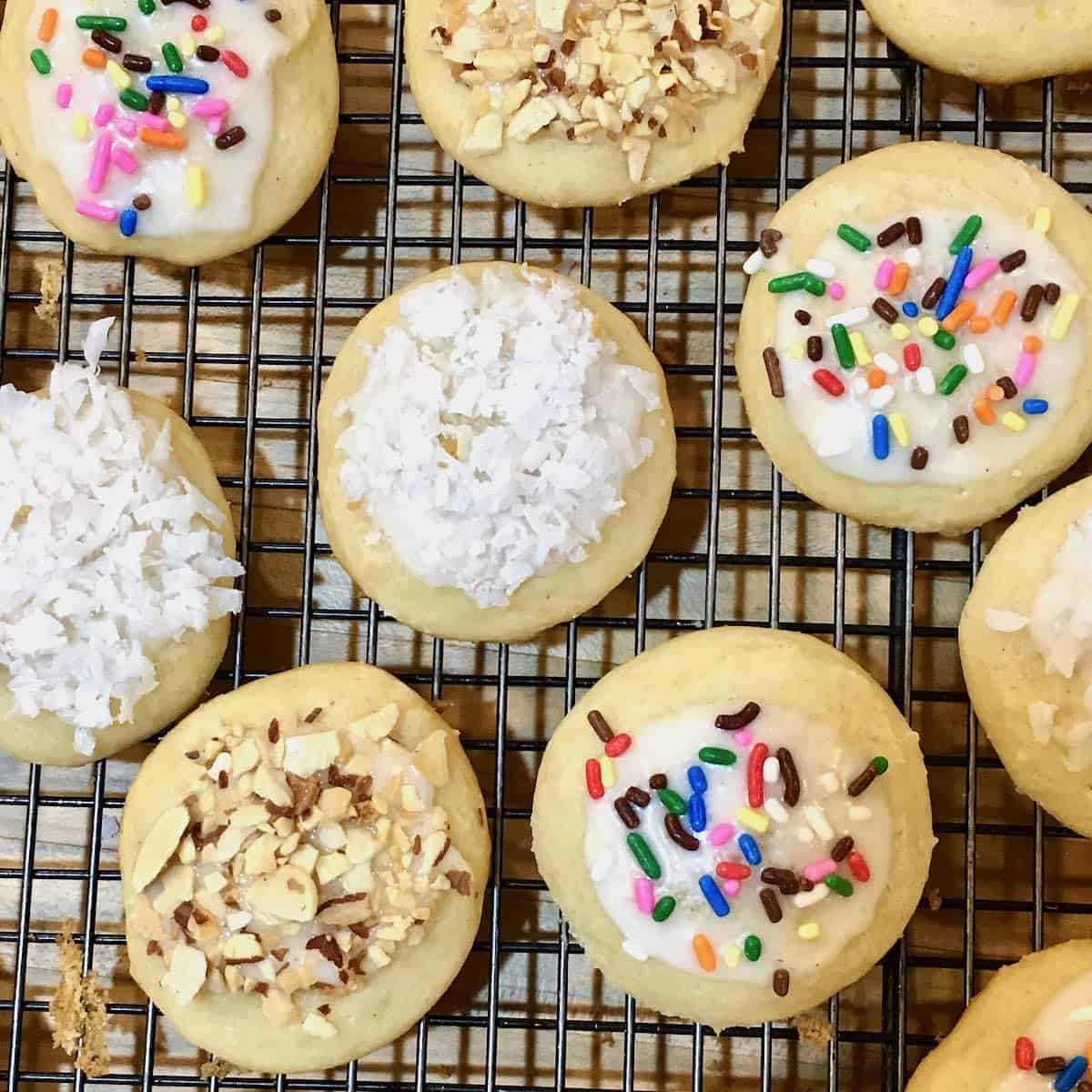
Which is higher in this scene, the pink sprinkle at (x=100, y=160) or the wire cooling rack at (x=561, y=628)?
the pink sprinkle at (x=100, y=160)

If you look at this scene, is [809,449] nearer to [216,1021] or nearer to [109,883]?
[216,1021]

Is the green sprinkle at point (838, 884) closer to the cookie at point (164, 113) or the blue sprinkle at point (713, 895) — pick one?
the blue sprinkle at point (713, 895)

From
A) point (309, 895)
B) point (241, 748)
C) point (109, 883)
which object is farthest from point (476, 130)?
point (109, 883)

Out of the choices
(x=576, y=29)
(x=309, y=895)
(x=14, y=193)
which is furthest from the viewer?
(x=14, y=193)

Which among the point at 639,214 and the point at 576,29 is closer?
the point at 576,29

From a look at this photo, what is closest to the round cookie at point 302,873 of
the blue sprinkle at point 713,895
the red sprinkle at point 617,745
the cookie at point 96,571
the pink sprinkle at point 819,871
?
the cookie at point 96,571

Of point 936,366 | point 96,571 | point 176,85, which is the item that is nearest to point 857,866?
point 936,366
